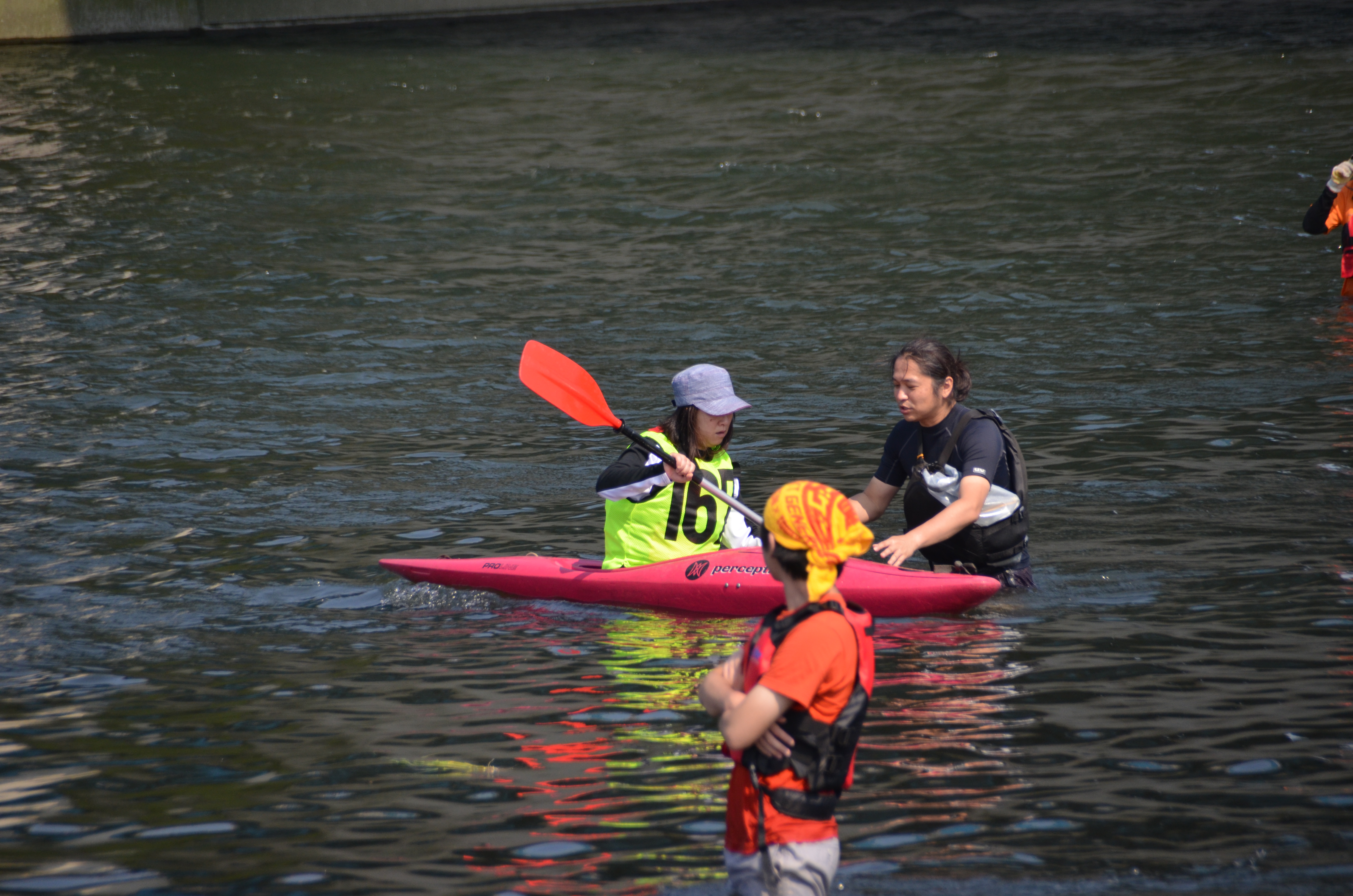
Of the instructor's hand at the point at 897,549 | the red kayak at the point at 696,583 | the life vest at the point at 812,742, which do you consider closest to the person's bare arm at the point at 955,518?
the instructor's hand at the point at 897,549

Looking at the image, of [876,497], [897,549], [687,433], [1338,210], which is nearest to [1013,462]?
[876,497]

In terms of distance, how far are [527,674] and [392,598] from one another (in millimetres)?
1139

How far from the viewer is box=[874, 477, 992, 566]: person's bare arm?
4910mm

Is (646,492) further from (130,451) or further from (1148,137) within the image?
(1148,137)

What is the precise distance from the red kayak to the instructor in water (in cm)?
17

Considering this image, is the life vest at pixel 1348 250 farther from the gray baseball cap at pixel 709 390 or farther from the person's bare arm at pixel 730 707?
the person's bare arm at pixel 730 707

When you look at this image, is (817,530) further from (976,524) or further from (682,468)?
(976,524)

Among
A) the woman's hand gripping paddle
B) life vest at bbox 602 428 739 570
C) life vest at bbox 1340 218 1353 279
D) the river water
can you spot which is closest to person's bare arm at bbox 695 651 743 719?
the river water

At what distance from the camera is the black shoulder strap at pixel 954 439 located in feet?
16.7

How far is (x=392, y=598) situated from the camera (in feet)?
18.9

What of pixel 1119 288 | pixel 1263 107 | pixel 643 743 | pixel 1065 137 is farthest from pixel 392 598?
pixel 1263 107

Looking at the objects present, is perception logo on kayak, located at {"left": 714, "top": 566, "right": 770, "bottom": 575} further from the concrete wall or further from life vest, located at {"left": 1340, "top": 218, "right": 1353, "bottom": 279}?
the concrete wall

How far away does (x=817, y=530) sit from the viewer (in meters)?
2.72

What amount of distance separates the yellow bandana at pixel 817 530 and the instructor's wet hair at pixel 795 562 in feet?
0.04
